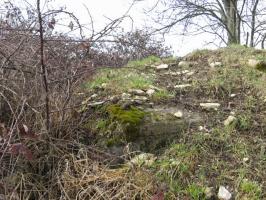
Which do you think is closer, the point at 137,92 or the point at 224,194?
the point at 224,194

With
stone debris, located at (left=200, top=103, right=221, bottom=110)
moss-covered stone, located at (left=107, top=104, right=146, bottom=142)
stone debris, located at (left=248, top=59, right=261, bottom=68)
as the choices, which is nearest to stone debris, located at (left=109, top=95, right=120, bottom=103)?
moss-covered stone, located at (left=107, top=104, right=146, bottom=142)

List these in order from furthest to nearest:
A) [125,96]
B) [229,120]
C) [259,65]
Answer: [259,65], [125,96], [229,120]

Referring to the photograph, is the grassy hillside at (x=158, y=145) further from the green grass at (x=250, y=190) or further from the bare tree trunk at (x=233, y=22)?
the bare tree trunk at (x=233, y=22)

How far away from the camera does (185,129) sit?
11.1 feet

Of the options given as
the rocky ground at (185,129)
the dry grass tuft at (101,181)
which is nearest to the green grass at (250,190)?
the rocky ground at (185,129)

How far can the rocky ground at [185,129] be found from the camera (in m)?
2.86

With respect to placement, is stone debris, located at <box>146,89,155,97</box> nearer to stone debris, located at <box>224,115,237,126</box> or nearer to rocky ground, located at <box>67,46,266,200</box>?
rocky ground, located at <box>67,46,266,200</box>

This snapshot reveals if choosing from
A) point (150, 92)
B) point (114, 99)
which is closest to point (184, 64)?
point (150, 92)

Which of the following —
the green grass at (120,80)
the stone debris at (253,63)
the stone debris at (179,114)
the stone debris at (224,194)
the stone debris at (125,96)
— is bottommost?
the stone debris at (224,194)

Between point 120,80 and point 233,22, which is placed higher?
point 233,22

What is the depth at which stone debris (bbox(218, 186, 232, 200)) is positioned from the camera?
8.94 ft

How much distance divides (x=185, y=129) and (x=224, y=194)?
29.1 inches

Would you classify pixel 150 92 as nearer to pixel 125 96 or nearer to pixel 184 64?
pixel 125 96

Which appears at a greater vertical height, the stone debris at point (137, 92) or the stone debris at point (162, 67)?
the stone debris at point (162, 67)
